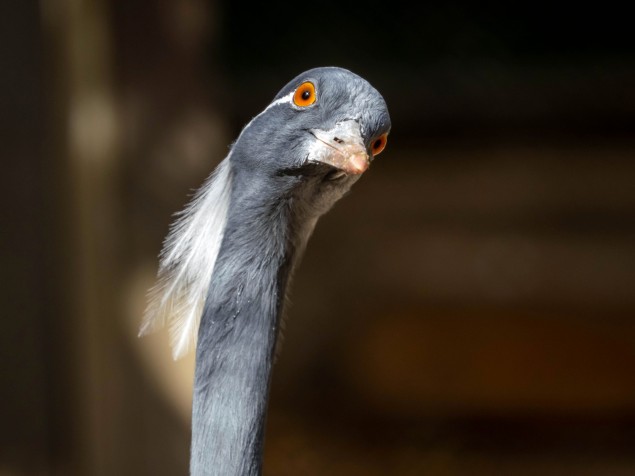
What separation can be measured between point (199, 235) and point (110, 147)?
177 cm

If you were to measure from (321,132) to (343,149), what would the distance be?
0.19 feet

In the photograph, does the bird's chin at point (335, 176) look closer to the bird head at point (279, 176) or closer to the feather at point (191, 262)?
the bird head at point (279, 176)

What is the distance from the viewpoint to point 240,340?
4.71 feet

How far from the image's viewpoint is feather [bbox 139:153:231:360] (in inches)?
60.1

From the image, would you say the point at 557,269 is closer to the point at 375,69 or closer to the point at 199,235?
the point at 375,69

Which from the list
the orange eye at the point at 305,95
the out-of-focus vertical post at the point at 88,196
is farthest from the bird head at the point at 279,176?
the out-of-focus vertical post at the point at 88,196

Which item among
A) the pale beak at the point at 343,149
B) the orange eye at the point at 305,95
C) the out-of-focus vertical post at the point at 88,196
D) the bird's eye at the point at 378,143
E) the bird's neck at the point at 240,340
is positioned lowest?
the bird's neck at the point at 240,340

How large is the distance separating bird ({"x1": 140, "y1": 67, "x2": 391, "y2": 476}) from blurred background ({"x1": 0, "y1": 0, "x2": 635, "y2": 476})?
5.39ft

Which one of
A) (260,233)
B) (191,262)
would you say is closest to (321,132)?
(260,233)

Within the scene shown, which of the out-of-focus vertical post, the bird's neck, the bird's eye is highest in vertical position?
the out-of-focus vertical post

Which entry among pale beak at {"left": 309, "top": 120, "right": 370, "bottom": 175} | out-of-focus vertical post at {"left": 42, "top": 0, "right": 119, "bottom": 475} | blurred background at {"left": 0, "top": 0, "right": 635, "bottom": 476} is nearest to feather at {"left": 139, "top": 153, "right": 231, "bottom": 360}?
pale beak at {"left": 309, "top": 120, "right": 370, "bottom": 175}

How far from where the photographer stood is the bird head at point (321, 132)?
1.36 metres

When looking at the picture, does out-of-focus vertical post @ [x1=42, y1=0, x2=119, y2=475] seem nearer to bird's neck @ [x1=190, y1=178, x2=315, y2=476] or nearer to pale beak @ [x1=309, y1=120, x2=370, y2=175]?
bird's neck @ [x1=190, y1=178, x2=315, y2=476]

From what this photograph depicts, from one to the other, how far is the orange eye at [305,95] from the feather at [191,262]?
0.62 feet
